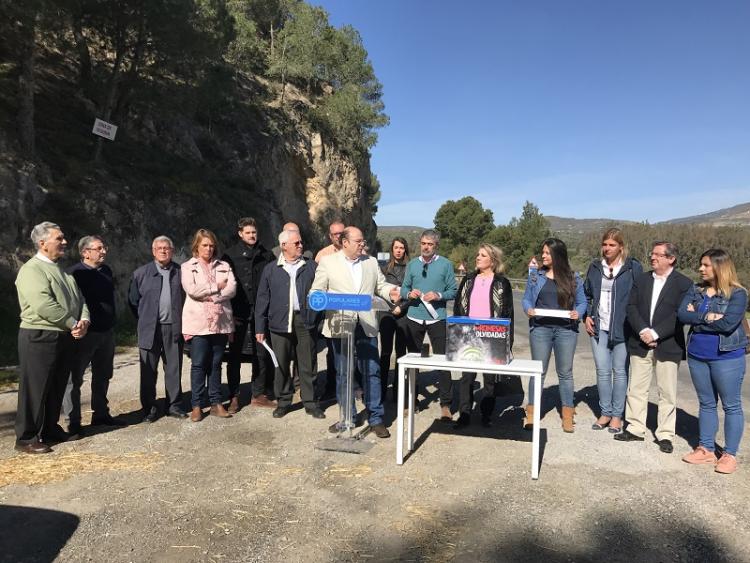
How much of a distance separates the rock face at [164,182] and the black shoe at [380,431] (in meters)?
3.11

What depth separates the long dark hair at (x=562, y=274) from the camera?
522 cm

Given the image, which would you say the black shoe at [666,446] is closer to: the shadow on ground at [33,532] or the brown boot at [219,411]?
the brown boot at [219,411]

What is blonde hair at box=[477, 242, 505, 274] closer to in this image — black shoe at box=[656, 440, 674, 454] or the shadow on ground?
black shoe at box=[656, 440, 674, 454]

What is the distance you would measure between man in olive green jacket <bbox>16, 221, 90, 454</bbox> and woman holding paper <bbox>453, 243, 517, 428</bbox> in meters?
3.64

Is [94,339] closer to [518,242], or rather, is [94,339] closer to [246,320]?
[246,320]

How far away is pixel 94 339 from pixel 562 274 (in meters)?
4.68

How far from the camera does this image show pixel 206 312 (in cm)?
539

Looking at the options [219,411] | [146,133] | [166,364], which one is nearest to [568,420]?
[219,411]

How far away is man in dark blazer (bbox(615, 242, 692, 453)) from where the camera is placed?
15.7ft

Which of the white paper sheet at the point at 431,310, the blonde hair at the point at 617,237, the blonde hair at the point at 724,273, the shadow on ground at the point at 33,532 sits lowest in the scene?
the shadow on ground at the point at 33,532

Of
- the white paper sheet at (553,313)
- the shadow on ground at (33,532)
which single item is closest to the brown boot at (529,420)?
the white paper sheet at (553,313)

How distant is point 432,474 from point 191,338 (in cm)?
281

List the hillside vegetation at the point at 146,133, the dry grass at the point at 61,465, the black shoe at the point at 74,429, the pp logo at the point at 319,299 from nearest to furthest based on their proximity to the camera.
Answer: the dry grass at the point at 61,465, the pp logo at the point at 319,299, the black shoe at the point at 74,429, the hillside vegetation at the point at 146,133

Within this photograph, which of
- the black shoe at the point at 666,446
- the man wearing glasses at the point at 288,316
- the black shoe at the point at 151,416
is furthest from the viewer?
the man wearing glasses at the point at 288,316
